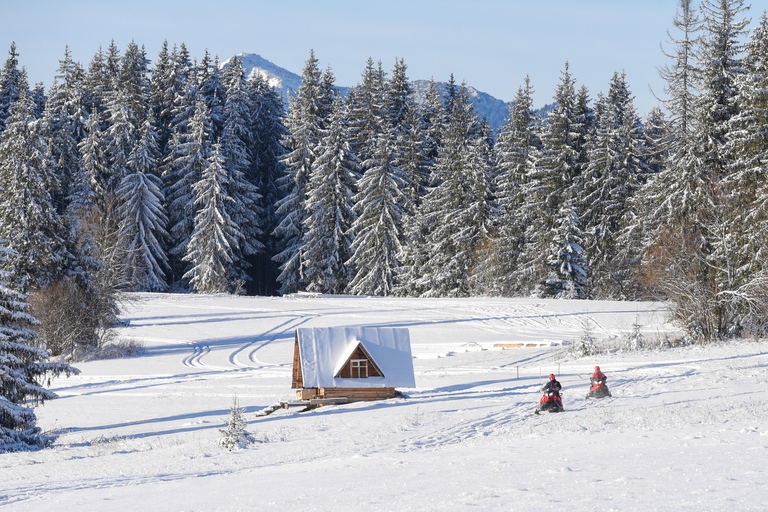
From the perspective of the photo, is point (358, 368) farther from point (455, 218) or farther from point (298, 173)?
point (298, 173)

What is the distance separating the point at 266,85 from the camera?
72.6 m

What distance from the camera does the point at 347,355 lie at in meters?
24.2

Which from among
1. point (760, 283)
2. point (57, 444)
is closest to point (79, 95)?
point (57, 444)

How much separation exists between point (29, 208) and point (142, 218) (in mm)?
20802

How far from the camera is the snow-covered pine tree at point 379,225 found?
55344mm

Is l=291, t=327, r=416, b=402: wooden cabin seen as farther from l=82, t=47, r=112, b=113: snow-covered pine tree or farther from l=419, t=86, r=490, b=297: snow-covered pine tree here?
l=82, t=47, r=112, b=113: snow-covered pine tree

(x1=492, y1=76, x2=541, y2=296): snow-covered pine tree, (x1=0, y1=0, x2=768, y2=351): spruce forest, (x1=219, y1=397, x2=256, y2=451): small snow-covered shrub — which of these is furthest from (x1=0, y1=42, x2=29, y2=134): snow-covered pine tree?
(x1=219, y1=397, x2=256, y2=451): small snow-covered shrub

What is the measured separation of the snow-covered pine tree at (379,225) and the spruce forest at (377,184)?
18cm

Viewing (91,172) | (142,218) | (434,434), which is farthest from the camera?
(91,172)

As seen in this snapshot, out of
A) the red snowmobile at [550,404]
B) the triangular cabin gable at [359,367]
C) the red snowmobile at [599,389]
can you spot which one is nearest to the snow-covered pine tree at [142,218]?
the triangular cabin gable at [359,367]

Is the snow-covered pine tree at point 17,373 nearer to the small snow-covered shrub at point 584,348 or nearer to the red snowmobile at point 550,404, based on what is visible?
the red snowmobile at point 550,404

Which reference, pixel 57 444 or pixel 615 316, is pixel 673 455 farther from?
pixel 615 316

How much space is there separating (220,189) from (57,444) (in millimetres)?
38643

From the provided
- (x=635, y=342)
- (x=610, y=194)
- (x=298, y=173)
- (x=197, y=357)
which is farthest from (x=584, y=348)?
(x=298, y=173)
